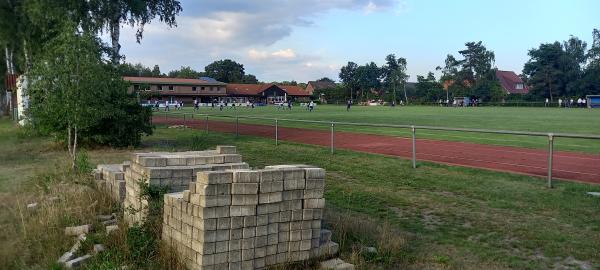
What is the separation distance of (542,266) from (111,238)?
498cm

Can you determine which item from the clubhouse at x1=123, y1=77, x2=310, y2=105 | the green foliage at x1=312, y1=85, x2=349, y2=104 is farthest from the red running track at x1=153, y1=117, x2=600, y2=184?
the green foliage at x1=312, y1=85, x2=349, y2=104

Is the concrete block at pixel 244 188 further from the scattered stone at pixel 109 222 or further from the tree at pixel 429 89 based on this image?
the tree at pixel 429 89

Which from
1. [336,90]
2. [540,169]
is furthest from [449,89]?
[540,169]

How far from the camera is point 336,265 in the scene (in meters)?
5.47

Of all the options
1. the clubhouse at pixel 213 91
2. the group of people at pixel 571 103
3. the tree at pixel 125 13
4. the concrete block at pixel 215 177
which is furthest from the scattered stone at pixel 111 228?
the group of people at pixel 571 103

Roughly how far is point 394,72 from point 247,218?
→ 131 meters

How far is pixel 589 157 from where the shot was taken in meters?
15.1

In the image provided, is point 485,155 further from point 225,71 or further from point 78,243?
point 225,71

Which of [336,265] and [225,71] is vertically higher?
[225,71]

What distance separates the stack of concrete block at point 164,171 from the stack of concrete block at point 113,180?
0.70m

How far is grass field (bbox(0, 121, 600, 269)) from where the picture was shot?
233 inches

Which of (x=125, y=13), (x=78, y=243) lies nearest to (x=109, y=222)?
(x=78, y=243)

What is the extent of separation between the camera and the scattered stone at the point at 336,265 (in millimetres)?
5395

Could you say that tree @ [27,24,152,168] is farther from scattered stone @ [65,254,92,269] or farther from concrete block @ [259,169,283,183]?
concrete block @ [259,169,283,183]
